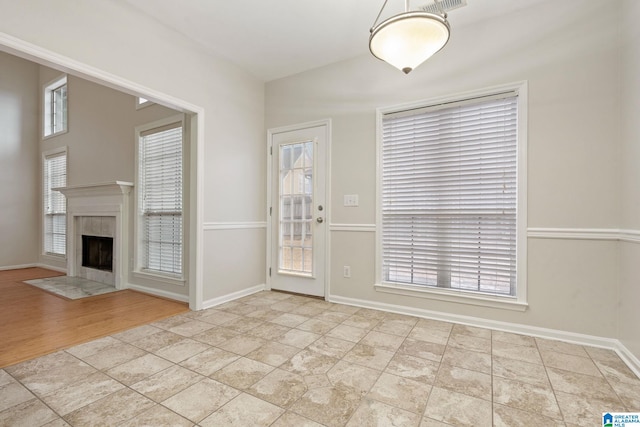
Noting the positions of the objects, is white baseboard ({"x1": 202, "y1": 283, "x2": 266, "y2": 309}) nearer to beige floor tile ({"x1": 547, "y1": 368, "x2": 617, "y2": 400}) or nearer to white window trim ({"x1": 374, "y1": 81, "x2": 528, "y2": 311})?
white window trim ({"x1": 374, "y1": 81, "x2": 528, "y2": 311})

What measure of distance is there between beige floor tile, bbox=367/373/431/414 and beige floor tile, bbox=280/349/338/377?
14.9 inches

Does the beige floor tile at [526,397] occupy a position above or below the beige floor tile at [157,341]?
above

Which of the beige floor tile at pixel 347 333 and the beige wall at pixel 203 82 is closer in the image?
the beige wall at pixel 203 82

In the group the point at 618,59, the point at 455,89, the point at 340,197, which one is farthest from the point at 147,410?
the point at 618,59

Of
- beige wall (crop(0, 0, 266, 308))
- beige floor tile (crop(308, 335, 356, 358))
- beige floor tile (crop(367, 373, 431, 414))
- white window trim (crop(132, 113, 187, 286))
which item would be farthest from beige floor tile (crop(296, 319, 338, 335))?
white window trim (crop(132, 113, 187, 286))

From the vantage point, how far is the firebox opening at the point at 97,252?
4.59m

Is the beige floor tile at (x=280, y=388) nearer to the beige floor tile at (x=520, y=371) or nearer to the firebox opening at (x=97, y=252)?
the beige floor tile at (x=520, y=371)

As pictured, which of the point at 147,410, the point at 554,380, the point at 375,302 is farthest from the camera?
the point at 375,302

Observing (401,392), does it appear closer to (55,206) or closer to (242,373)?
(242,373)

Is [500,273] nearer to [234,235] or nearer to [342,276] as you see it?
[342,276]

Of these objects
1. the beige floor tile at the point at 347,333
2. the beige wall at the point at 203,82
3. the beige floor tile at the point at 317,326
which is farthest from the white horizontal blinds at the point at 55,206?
the beige floor tile at the point at 347,333

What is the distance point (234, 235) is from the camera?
12.2 feet

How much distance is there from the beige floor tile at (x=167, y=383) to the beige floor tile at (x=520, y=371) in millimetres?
2017

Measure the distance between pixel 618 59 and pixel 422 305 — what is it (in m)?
2.64
